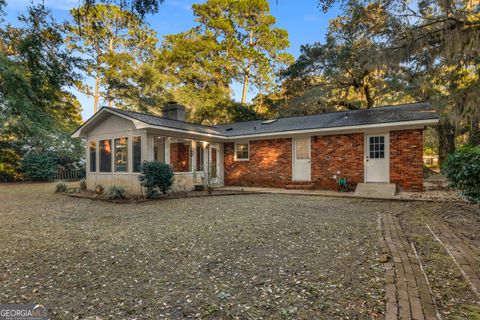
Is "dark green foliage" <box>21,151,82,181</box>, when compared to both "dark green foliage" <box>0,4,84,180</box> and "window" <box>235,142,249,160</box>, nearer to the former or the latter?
"dark green foliage" <box>0,4,84,180</box>

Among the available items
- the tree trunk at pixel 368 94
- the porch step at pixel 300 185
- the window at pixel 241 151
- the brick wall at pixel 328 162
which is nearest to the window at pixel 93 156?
the brick wall at pixel 328 162

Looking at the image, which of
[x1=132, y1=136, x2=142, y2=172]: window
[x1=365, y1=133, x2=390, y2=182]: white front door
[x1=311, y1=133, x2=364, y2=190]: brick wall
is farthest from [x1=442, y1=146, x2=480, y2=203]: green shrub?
[x1=132, y1=136, x2=142, y2=172]: window

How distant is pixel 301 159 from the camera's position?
11.3 metres

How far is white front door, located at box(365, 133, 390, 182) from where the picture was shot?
31.4 ft

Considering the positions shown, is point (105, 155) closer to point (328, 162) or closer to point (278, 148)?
point (278, 148)

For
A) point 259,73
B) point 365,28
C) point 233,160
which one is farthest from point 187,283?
point 259,73

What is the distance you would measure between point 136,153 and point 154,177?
1591mm

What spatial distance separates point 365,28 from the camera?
8.56 meters

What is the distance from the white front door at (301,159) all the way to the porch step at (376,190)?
2232 millimetres

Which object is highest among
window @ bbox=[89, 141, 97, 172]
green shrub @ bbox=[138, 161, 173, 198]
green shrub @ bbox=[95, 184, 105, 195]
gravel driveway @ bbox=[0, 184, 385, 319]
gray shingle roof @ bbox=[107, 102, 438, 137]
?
gray shingle roof @ bbox=[107, 102, 438, 137]

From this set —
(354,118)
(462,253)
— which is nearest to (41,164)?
(354,118)

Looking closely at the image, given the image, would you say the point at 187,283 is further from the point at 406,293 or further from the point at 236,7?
the point at 236,7

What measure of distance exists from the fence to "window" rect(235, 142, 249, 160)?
39.7 feet

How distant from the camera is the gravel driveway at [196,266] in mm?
2277
